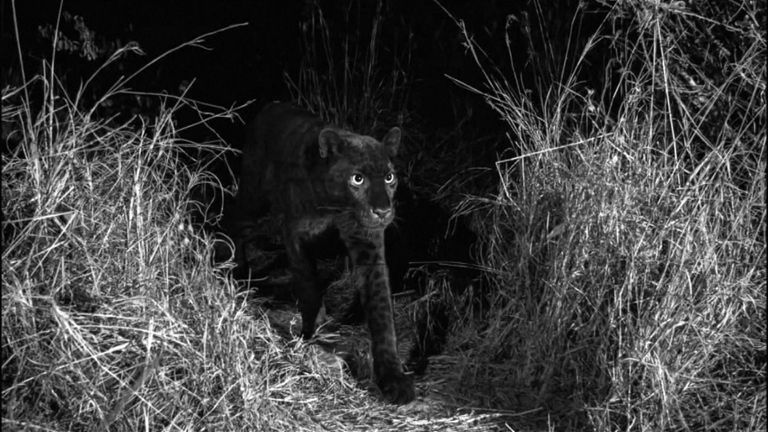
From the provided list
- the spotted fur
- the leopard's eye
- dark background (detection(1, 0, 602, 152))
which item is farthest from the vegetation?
the leopard's eye

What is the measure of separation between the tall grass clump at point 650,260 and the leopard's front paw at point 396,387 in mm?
335

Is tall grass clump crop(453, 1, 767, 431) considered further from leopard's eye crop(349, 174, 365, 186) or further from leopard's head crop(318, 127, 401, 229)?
leopard's eye crop(349, 174, 365, 186)

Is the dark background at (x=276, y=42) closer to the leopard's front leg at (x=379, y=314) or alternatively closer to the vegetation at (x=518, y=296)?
the vegetation at (x=518, y=296)

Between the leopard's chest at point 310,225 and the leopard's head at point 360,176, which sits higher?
the leopard's head at point 360,176

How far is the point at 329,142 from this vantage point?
Answer: 5555 millimetres

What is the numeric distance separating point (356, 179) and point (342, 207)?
210 millimetres

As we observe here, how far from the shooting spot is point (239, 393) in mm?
4297

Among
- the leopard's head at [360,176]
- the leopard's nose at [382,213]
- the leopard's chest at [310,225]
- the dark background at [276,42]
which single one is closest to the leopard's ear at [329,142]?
the leopard's head at [360,176]

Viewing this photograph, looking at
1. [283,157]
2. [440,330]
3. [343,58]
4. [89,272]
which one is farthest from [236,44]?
[89,272]

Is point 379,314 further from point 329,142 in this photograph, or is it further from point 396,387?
point 329,142

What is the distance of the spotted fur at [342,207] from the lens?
530 cm

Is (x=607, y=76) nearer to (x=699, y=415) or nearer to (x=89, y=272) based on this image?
(x=699, y=415)

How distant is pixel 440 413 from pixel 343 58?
3.67 m

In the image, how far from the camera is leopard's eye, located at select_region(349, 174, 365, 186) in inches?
214
